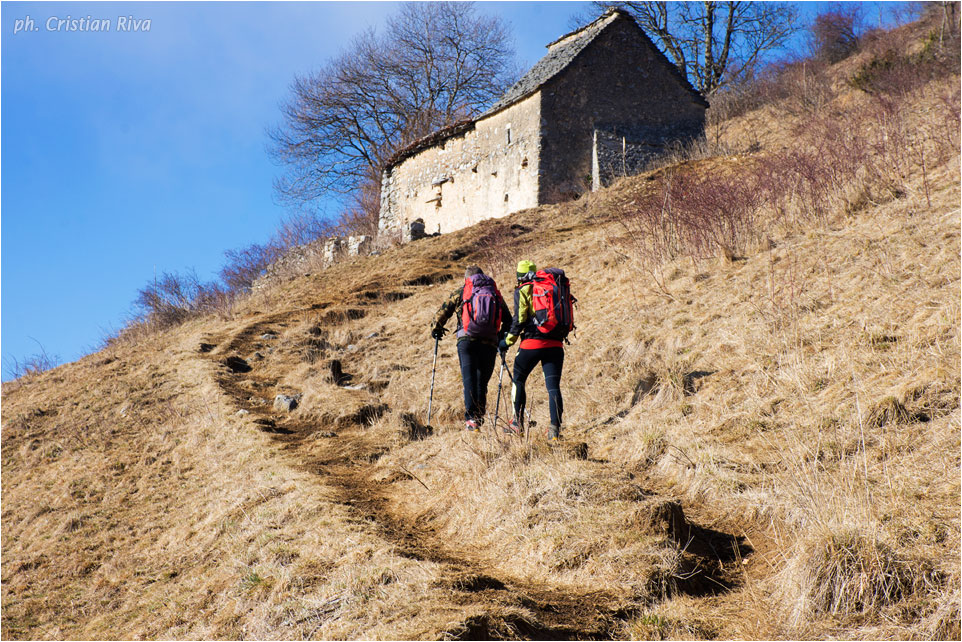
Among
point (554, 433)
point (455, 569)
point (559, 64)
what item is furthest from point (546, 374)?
point (559, 64)

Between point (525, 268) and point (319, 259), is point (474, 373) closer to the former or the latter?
point (525, 268)

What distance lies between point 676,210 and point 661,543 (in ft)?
25.9

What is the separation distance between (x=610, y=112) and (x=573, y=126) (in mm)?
1342

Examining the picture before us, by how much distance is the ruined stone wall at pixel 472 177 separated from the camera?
2033cm

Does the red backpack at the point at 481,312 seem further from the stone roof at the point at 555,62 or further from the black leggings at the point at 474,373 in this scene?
the stone roof at the point at 555,62

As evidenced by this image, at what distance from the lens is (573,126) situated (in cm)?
→ 2023

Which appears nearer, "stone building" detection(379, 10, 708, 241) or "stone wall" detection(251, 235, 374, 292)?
"stone building" detection(379, 10, 708, 241)

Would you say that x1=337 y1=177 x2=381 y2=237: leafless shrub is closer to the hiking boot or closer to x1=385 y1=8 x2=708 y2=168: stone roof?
x1=385 y1=8 x2=708 y2=168: stone roof

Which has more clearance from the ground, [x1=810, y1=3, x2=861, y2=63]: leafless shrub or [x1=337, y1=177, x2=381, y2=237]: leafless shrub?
[x1=810, y1=3, x2=861, y2=63]: leafless shrub

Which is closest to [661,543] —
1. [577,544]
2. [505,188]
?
[577,544]

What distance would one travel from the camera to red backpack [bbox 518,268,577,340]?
21.9 ft

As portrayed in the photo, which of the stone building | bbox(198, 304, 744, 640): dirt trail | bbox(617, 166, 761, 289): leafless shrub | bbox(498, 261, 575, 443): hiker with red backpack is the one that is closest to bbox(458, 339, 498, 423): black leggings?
bbox(498, 261, 575, 443): hiker with red backpack

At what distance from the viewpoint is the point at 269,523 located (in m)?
5.90

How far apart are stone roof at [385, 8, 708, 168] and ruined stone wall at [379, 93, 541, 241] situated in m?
0.23
